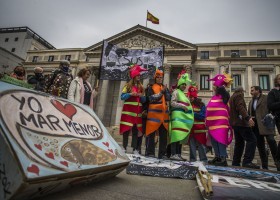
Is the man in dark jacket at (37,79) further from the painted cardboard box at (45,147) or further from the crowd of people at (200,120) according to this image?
the painted cardboard box at (45,147)

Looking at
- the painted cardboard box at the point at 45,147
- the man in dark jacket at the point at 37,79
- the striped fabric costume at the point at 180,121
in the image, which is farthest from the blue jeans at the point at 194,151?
the man in dark jacket at the point at 37,79

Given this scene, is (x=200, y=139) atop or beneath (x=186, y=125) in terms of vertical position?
beneath

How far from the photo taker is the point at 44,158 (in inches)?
48.0

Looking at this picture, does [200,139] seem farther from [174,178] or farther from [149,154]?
[174,178]

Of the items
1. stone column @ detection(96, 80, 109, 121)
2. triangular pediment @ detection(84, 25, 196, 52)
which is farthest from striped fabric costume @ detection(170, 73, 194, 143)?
triangular pediment @ detection(84, 25, 196, 52)

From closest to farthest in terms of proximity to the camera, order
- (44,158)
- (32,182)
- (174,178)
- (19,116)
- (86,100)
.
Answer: (32,182) → (44,158) → (19,116) → (174,178) → (86,100)

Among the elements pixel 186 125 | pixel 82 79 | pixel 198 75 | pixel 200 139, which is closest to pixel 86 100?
pixel 82 79

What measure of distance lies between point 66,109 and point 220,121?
122 inches

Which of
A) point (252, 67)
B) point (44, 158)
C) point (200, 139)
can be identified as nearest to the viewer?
point (44, 158)

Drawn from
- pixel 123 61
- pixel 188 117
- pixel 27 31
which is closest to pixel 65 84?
pixel 188 117

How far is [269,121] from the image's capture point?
4.04 meters

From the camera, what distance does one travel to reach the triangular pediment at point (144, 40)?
27.1 meters

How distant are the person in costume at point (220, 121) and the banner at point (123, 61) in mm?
2516

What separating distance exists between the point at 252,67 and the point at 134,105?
27.3m
